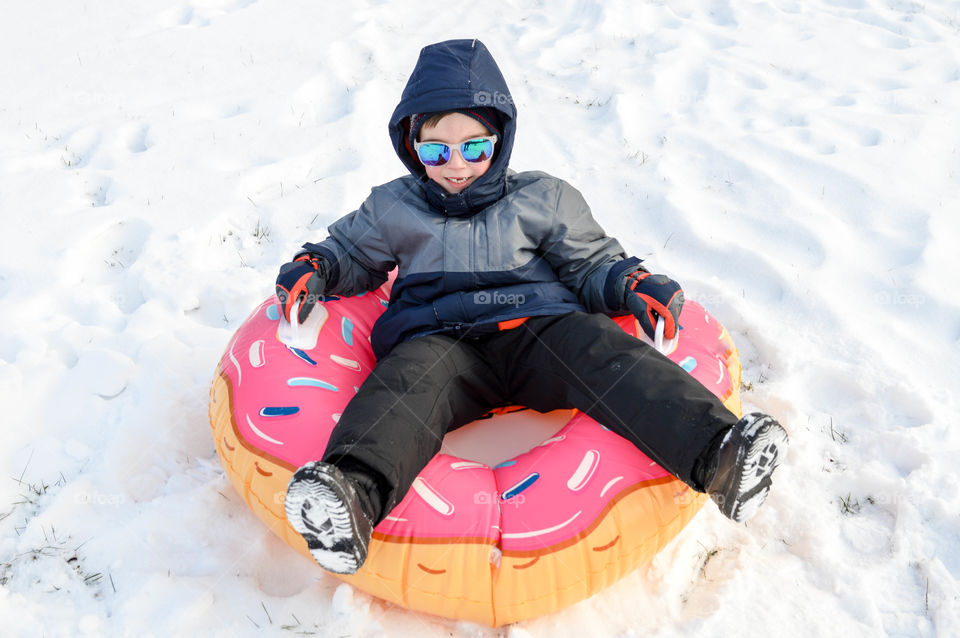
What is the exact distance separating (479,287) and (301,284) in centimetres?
59

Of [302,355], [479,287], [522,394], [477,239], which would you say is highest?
[477,239]

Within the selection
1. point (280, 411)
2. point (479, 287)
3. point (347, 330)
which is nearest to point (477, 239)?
point (479, 287)

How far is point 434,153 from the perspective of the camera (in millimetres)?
2316

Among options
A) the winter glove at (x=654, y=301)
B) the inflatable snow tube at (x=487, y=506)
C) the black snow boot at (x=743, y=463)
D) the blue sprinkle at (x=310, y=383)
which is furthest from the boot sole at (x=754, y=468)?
the blue sprinkle at (x=310, y=383)

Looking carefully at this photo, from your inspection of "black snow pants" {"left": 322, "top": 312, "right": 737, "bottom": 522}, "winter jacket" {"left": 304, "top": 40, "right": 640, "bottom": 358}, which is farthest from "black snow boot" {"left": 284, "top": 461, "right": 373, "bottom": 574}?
"winter jacket" {"left": 304, "top": 40, "right": 640, "bottom": 358}

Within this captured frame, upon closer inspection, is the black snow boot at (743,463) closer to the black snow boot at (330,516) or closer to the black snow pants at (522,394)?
the black snow pants at (522,394)

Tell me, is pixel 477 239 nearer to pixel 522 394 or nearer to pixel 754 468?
pixel 522 394

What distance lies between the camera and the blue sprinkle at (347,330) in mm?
2514

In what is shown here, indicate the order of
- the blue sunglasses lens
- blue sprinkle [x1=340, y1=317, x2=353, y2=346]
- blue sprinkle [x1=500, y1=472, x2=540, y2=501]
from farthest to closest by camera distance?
blue sprinkle [x1=340, y1=317, x2=353, y2=346] < the blue sunglasses lens < blue sprinkle [x1=500, y1=472, x2=540, y2=501]

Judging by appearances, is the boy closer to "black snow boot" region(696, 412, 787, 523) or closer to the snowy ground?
"black snow boot" region(696, 412, 787, 523)

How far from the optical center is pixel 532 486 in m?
1.94

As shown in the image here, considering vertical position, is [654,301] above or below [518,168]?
above

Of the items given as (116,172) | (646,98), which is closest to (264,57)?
(116,172)

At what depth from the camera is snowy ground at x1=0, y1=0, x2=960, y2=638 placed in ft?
6.47
